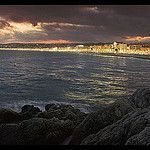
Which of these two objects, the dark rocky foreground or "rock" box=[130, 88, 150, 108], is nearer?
the dark rocky foreground

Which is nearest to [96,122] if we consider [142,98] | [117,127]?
[117,127]

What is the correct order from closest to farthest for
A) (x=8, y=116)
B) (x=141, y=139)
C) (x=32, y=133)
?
(x=141, y=139), (x=32, y=133), (x=8, y=116)

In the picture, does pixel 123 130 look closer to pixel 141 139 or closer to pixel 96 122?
pixel 141 139

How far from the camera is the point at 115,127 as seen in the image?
5.06m

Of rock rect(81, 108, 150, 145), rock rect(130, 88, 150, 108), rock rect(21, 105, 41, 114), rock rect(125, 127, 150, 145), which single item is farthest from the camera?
rock rect(21, 105, 41, 114)

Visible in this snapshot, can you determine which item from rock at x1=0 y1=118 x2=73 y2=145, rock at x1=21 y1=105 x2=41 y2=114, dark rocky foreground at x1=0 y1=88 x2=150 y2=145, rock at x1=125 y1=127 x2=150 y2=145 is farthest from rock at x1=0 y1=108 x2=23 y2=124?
rock at x1=125 y1=127 x2=150 y2=145

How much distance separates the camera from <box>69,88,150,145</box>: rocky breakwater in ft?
13.1

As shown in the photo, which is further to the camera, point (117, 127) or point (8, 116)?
point (8, 116)

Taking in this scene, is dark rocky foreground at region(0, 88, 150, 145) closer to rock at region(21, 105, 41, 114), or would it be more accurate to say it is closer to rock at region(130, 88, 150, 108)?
rock at region(130, 88, 150, 108)

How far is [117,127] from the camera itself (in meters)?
4.94

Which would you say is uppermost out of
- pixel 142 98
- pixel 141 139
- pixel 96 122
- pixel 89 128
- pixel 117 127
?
pixel 141 139

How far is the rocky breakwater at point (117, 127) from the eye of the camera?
398cm
